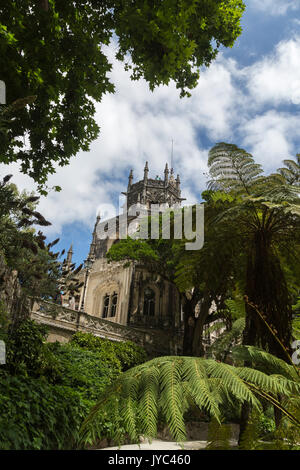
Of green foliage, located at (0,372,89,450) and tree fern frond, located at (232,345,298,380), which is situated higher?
tree fern frond, located at (232,345,298,380)

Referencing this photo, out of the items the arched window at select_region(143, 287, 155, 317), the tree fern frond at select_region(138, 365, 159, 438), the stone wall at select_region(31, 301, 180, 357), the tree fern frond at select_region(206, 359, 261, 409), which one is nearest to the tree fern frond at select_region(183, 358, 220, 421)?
the tree fern frond at select_region(206, 359, 261, 409)

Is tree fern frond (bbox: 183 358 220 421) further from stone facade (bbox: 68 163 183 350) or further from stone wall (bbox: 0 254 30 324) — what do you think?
stone facade (bbox: 68 163 183 350)

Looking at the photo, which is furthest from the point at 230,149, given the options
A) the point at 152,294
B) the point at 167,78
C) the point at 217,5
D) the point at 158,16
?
the point at 152,294

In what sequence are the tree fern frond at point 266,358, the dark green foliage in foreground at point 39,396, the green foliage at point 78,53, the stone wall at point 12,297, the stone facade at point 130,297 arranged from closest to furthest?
the tree fern frond at point 266,358, the dark green foliage in foreground at point 39,396, the green foliage at point 78,53, the stone wall at point 12,297, the stone facade at point 130,297

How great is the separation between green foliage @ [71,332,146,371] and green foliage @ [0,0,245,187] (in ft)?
36.1

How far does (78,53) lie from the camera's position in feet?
22.9

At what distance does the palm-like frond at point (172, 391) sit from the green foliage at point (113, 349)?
42.2 feet

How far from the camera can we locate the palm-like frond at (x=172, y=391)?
2.52 metres

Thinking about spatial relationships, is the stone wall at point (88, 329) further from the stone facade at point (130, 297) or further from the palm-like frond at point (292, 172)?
the palm-like frond at point (292, 172)

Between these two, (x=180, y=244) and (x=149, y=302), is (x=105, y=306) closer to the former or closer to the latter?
(x=149, y=302)

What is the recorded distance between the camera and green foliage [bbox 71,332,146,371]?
1611 cm

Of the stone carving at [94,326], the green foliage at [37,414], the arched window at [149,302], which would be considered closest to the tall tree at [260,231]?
the green foliage at [37,414]

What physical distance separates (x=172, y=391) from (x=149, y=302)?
2765 centimetres
